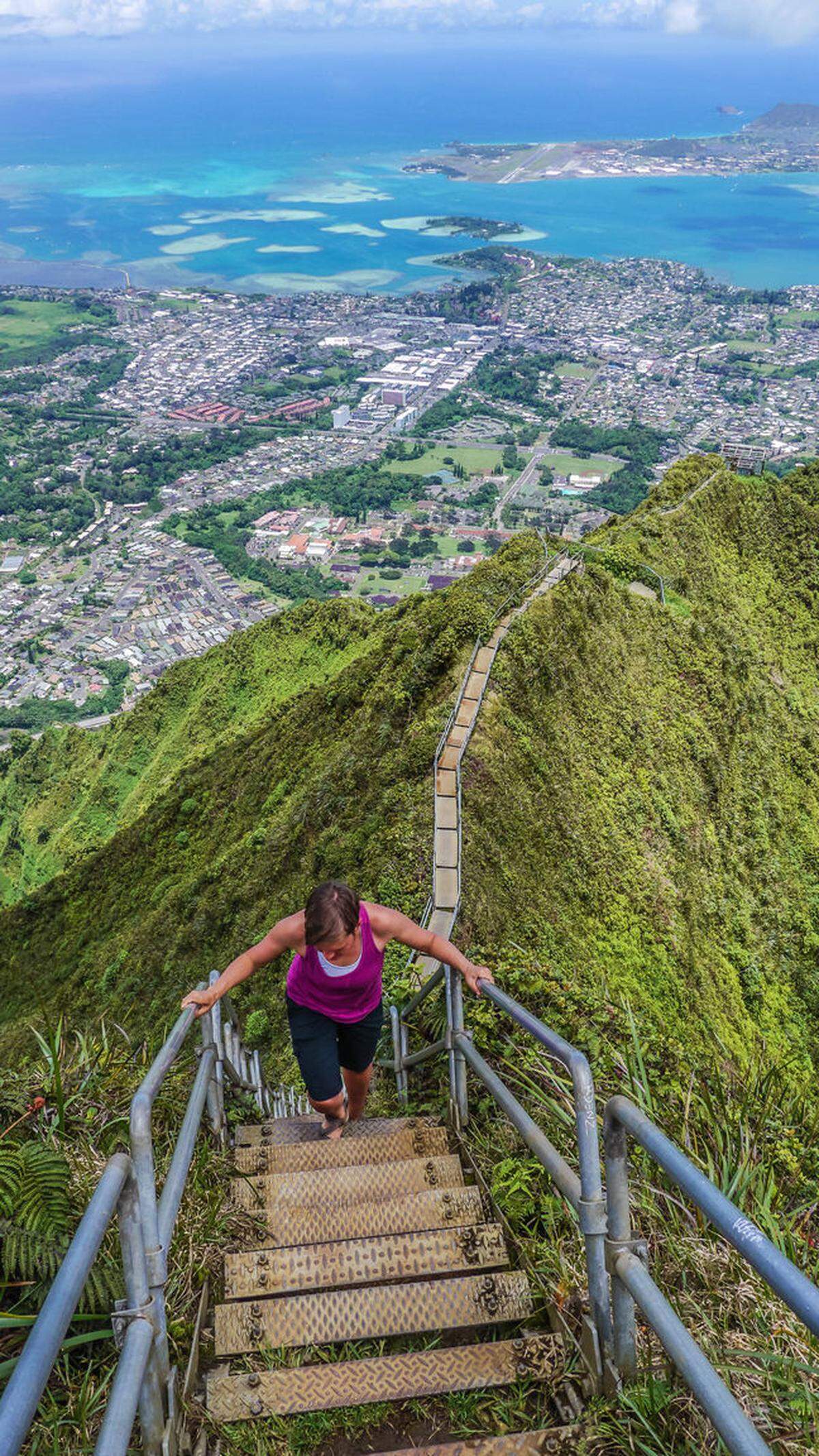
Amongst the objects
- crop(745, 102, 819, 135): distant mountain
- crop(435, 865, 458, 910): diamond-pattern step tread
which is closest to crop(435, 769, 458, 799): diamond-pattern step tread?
crop(435, 865, 458, 910): diamond-pattern step tread

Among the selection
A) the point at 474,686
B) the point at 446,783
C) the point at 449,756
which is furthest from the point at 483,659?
the point at 446,783

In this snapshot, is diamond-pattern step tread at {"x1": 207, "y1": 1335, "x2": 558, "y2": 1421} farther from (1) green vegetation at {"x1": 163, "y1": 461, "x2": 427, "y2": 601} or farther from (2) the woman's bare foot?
(1) green vegetation at {"x1": 163, "y1": 461, "x2": 427, "y2": 601}

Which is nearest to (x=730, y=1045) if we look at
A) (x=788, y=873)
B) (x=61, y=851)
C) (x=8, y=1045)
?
(x=788, y=873)

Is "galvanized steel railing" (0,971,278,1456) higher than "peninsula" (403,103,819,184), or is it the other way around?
"peninsula" (403,103,819,184)

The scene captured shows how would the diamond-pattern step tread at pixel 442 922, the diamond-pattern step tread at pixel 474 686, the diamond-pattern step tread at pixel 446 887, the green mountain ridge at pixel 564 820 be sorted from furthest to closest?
1. the diamond-pattern step tread at pixel 474 686
2. the green mountain ridge at pixel 564 820
3. the diamond-pattern step tread at pixel 446 887
4. the diamond-pattern step tread at pixel 442 922

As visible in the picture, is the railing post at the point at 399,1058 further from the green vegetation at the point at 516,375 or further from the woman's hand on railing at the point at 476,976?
the green vegetation at the point at 516,375

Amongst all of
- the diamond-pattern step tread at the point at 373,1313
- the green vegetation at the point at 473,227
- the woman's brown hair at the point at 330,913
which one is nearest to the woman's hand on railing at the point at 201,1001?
the woman's brown hair at the point at 330,913
